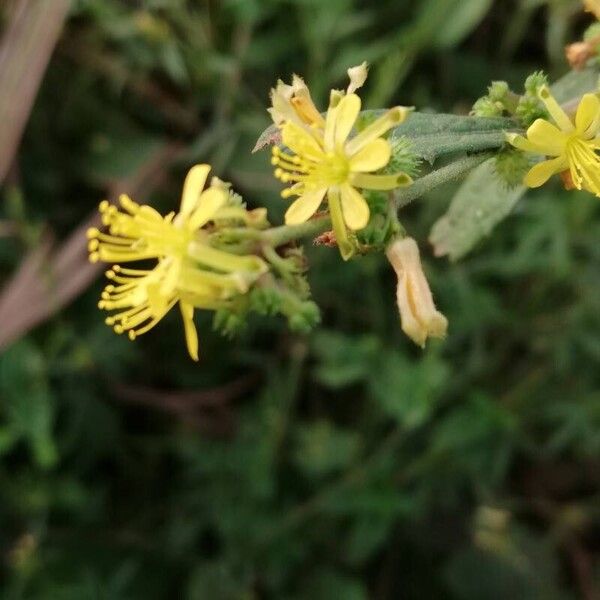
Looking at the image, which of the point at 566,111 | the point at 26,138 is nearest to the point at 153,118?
the point at 26,138

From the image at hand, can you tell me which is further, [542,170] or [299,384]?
[299,384]

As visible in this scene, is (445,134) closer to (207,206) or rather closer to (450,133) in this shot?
(450,133)

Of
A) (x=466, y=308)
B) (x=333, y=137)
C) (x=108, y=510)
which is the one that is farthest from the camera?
(x=108, y=510)

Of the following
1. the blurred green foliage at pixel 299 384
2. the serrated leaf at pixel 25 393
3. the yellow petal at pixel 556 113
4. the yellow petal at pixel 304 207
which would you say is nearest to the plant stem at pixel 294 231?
the yellow petal at pixel 304 207

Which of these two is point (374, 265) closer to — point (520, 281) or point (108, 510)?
point (520, 281)

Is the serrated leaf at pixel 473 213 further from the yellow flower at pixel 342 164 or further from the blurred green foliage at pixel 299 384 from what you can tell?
the blurred green foliage at pixel 299 384

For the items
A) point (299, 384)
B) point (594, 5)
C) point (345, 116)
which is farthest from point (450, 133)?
point (299, 384)

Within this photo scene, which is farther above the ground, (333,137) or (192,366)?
(192,366)
